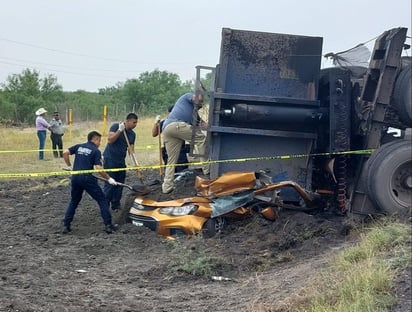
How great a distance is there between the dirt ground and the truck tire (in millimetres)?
607

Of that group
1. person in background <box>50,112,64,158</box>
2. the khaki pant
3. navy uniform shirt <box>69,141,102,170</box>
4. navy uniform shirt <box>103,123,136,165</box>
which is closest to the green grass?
the khaki pant

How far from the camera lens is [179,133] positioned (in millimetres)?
9773

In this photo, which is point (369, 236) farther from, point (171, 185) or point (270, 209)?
point (171, 185)

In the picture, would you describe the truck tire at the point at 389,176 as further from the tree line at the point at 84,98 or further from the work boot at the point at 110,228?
the tree line at the point at 84,98

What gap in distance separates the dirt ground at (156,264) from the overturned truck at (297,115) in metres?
0.69

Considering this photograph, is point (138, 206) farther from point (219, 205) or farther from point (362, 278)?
point (362, 278)

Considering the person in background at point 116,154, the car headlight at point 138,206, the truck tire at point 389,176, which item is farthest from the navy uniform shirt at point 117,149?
the truck tire at point 389,176

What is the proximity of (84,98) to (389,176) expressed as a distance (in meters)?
47.3

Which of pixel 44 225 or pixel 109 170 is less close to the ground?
pixel 109 170

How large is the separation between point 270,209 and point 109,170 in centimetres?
268

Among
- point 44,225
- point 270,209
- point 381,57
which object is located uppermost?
point 381,57

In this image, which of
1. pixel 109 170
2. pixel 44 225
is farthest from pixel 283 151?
pixel 44 225

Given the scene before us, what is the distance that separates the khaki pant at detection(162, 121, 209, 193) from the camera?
948 cm

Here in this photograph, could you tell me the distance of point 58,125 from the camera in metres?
20.5
